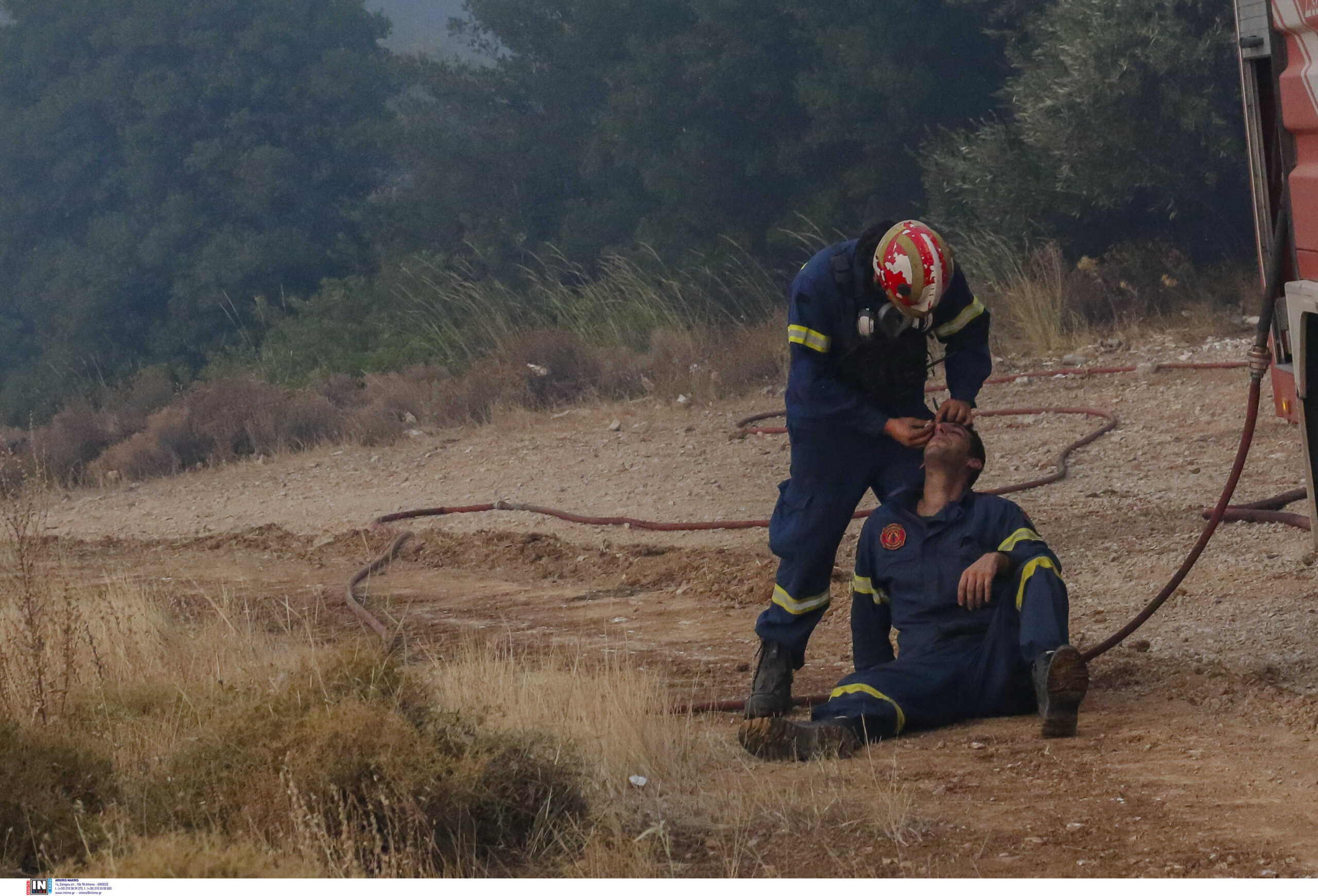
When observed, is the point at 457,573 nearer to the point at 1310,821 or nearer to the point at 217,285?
the point at 1310,821

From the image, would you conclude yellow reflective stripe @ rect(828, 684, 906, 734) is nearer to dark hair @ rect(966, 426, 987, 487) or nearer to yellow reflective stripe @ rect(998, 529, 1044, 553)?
yellow reflective stripe @ rect(998, 529, 1044, 553)

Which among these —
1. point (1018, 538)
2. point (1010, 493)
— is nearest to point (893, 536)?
point (1018, 538)

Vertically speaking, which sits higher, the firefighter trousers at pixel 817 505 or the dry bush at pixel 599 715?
the firefighter trousers at pixel 817 505

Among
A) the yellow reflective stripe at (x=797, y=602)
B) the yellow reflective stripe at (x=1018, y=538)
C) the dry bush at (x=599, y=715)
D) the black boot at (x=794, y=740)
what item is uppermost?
the yellow reflective stripe at (x=1018, y=538)

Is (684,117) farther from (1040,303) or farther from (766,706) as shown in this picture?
(766,706)

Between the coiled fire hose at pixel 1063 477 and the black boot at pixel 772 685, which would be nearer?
the coiled fire hose at pixel 1063 477

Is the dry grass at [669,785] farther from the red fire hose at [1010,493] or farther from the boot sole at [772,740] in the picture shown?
the red fire hose at [1010,493]

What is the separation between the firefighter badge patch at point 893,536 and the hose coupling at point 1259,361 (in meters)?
1.16

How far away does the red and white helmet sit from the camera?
177 inches

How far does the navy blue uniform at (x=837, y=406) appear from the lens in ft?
15.6

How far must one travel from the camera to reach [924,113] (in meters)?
18.7

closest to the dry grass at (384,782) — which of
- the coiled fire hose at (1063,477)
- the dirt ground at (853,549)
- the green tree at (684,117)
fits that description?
the dirt ground at (853,549)

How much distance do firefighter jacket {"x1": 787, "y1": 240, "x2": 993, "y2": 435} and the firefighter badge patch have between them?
31 centimetres

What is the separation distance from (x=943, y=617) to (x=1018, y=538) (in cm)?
36
